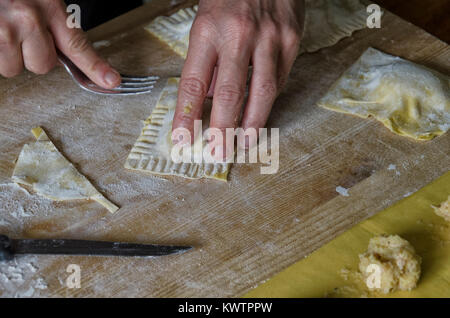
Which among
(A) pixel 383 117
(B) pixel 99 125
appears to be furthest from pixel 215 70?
(A) pixel 383 117

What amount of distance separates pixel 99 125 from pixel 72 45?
36 centimetres

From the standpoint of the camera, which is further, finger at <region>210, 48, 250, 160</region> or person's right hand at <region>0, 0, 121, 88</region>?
person's right hand at <region>0, 0, 121, 88</region>

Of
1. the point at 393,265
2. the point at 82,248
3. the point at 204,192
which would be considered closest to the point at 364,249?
the point at 393,265

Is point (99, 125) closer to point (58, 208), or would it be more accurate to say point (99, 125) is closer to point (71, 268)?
point (58, 208)

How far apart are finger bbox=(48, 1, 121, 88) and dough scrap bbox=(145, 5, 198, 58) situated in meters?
0.43

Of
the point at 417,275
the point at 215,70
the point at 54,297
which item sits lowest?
the point at 54,297

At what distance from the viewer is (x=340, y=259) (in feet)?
5.98

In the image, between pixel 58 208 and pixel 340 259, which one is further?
pixel 58 208

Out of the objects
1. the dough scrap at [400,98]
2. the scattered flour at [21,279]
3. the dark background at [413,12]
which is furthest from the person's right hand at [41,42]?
the dough scrap at [400,98]

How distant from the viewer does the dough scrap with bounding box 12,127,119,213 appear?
80.7 inches

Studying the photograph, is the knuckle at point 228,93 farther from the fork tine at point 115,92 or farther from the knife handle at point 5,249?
the knife handle at point 5,249

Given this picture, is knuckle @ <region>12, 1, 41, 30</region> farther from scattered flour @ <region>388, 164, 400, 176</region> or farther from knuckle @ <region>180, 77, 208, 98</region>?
scattered flour @ <region>388, 164, 400, 176</region>

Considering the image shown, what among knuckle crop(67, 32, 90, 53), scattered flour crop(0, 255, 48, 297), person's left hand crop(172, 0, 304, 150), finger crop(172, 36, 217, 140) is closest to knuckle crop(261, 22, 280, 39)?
person's left hand crop(172, 0, 304, 150)

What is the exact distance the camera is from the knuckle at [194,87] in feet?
6.93
